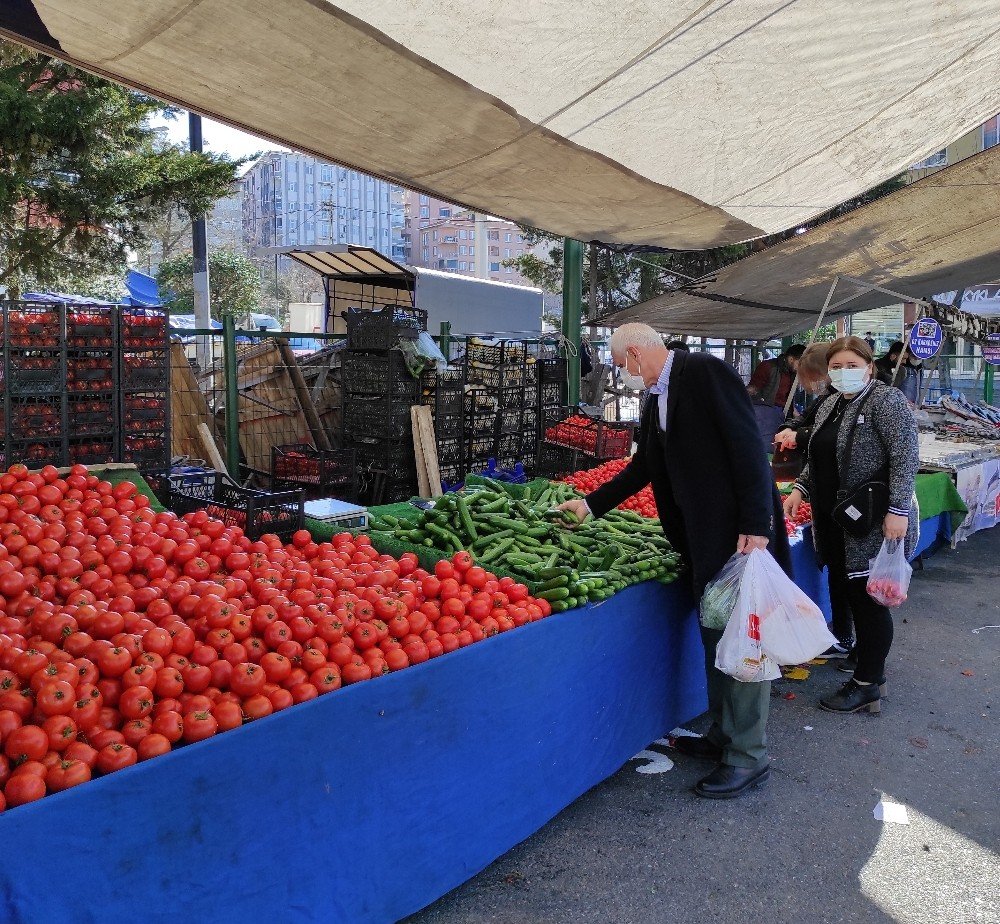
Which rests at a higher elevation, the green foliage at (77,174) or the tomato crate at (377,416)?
the green foliage at (77,174)

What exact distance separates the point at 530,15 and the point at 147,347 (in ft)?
14.1

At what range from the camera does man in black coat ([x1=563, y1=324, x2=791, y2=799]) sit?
3559 mm

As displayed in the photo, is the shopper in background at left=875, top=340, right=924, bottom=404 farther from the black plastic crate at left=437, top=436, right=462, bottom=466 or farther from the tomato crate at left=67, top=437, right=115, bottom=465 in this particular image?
the tomato crate at left=67, top=437, right=115, bottom=465

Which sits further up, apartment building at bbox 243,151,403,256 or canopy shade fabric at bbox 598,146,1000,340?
apartment building at bbox 243,151,403,256

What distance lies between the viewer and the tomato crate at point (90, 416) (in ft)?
20.5

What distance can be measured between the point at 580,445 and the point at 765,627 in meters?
5.67

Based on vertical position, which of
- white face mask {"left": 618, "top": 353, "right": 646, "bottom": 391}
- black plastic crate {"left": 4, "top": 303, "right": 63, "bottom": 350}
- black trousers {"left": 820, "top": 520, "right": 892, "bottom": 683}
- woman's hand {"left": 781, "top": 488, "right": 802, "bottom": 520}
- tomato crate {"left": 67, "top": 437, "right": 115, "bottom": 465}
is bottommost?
black trousers {"left": 820, "top": 520, "right": 892, "bottom": 683}

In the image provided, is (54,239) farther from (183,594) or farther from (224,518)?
(183,594)

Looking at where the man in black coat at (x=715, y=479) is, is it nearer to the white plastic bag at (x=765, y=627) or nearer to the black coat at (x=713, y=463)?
the black coat at (x=713, y=463)

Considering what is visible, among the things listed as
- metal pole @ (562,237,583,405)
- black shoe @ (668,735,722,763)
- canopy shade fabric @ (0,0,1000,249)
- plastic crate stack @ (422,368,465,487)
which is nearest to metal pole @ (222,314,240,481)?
plastic crate stack @ (422,368,465,487)

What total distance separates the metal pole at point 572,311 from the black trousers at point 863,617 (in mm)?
6798

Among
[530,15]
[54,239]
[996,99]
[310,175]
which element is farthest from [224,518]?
[310,175]

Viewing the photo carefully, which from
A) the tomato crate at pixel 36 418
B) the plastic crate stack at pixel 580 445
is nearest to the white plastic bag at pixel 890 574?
the plastic crate stack at pixel 580 445

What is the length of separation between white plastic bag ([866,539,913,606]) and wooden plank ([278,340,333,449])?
757 cm
